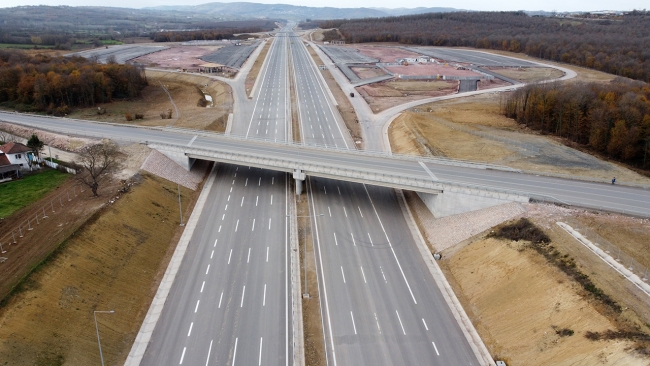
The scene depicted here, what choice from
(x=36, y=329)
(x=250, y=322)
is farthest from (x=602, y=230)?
(x=36, y=329)

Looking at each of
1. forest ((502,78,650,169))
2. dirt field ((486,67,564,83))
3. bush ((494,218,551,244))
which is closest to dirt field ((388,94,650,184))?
forest ((502,78,650,169))

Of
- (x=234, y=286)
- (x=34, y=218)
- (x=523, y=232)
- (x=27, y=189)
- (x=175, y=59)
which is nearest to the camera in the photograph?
(x=234, y=286)

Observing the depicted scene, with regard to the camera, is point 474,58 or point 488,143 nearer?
point 488,143

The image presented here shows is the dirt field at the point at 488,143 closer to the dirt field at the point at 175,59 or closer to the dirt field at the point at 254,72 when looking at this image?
the dirt field at the point at 254,72

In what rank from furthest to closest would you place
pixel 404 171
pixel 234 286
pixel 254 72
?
pixel 254 72, pixel 404 171, pixel 234 286

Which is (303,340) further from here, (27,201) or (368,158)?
(27,201)

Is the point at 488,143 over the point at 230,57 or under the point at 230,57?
under

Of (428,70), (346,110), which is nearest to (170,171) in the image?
(346,110)

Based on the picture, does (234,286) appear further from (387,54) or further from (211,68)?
(387,54)
